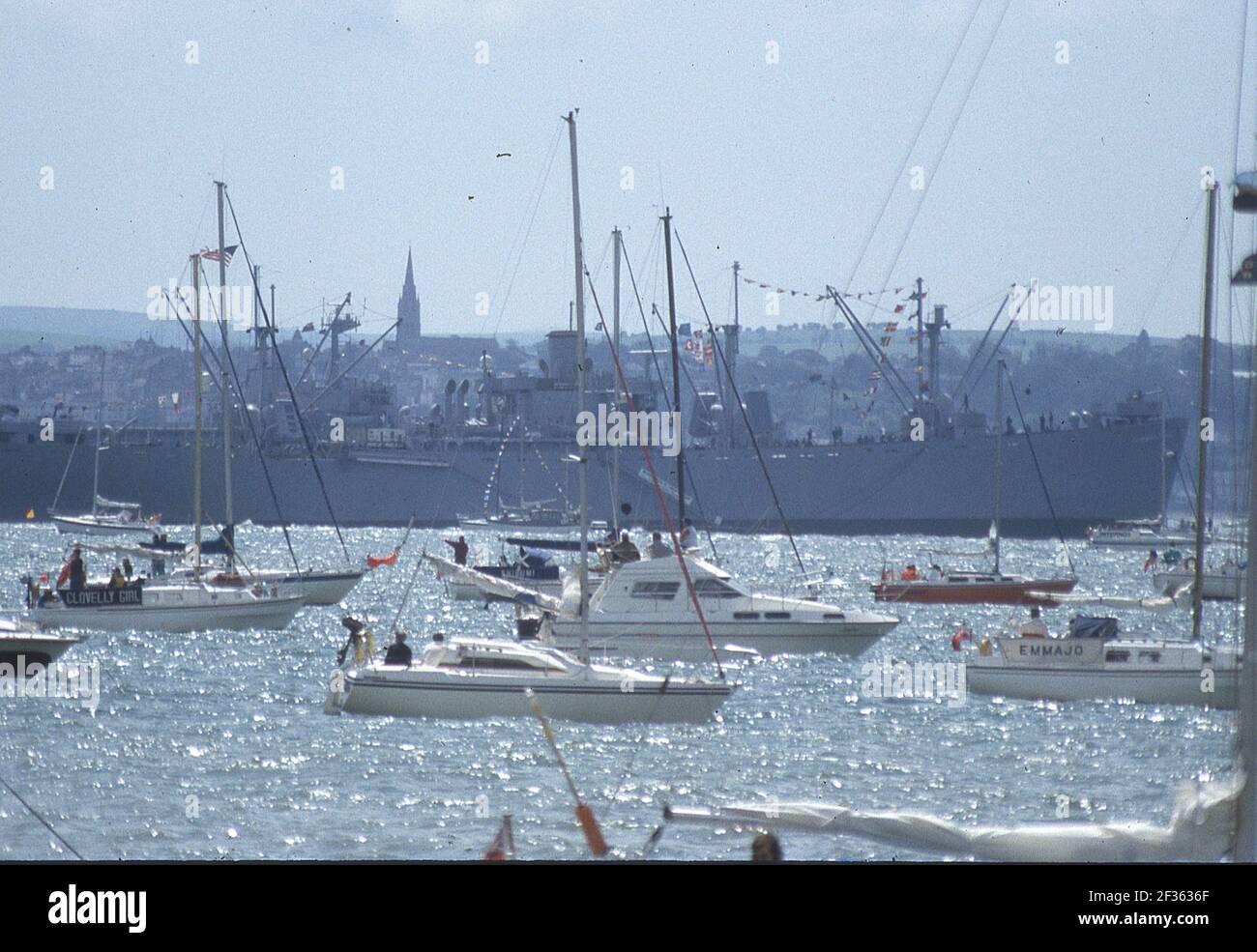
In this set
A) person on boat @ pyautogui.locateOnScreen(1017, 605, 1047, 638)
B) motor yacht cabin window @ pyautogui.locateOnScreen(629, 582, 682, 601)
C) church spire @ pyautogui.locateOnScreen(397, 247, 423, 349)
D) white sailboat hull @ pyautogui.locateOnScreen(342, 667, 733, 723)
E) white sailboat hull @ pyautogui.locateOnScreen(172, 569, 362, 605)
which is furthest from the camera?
church spire @ pyautogui.locateOnScreen(397, 247, 423, 349)

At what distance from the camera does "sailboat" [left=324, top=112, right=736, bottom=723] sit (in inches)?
591

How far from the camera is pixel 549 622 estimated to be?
20.1 metres

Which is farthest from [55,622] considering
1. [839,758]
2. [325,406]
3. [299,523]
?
[325,406]

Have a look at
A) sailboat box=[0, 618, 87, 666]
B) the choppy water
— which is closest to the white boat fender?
the choppy water

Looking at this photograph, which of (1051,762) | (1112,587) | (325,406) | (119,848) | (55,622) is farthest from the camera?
(325,406)

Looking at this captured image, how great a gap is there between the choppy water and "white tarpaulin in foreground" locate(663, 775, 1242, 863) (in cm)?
325

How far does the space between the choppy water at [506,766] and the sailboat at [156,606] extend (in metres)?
2.12

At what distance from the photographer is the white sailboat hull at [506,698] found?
590 inches

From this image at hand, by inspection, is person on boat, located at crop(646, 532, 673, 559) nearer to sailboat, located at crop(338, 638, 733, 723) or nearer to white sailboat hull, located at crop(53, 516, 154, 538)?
Result: sailboat, located at crop(338, 638, 733, 723)

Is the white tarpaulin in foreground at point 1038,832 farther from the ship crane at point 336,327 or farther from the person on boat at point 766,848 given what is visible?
the ship crane at point 336,327

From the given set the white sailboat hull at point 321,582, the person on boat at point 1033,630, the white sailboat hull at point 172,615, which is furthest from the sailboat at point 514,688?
the white sailboat hull at point 321,582
